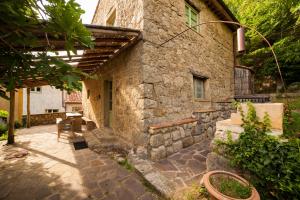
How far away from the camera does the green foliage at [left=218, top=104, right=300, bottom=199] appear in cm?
188

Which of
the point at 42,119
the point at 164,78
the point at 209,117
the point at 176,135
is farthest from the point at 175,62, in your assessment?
the point at 42,119

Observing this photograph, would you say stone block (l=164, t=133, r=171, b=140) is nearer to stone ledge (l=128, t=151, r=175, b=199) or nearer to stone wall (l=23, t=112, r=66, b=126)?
stone ledge (l=128, t=151, r=175, b=199)

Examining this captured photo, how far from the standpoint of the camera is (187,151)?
4398mm

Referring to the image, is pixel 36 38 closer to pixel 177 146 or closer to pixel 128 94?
pixel 128 94

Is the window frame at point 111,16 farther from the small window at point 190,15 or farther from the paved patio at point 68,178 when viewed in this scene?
the paved patio at point 68,178

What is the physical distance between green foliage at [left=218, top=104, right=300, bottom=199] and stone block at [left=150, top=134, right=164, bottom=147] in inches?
68.8

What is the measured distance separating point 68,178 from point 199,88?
16.9ft

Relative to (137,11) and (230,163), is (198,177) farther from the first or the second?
→ (137,11)

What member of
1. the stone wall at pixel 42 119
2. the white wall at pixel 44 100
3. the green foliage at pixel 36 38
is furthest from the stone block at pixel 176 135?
the white wall at pixel 44 100

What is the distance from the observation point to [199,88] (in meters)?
6.00

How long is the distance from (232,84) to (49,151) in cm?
896

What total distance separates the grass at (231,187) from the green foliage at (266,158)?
10.6 inches

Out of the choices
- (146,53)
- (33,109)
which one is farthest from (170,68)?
(33,109)

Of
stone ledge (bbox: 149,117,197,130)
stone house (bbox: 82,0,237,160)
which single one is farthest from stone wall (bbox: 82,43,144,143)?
stone ledge (bbox: 149,117,197,130)
